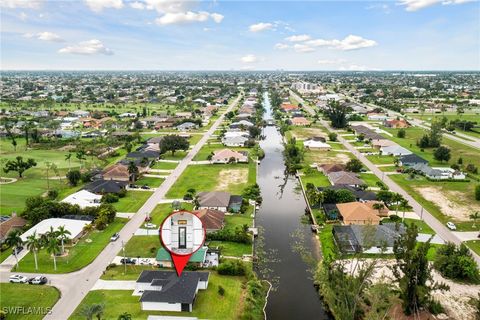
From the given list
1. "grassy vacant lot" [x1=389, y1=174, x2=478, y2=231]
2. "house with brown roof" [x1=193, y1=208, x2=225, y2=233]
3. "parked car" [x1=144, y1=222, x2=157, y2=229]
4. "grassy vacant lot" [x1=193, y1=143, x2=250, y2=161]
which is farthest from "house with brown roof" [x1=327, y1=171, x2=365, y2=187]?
"grassy vacant lot" [x1=193, y1=143, x2=250, y2=161]

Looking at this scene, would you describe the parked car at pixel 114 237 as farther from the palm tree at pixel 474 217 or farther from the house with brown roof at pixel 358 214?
the palm tree at pixel 474 217

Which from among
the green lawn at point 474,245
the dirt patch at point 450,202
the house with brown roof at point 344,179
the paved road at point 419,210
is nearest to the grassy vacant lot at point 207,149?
the paved road at point 419,210

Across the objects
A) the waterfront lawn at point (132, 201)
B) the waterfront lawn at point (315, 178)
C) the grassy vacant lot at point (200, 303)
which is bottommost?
the grassy vacant lot at point (200, 303)

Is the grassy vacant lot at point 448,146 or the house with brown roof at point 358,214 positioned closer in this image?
the house with brown roof at point 358,214

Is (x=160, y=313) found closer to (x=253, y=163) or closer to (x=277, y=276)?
(x=277, y=276)

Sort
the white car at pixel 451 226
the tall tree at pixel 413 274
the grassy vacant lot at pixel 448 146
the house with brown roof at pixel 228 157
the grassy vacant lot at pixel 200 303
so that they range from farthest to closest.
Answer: the grassy vacant lot at pixel 448 146, the house with brown roof at pixel 228 157, the white car at pixel 451 226, the grassy vacant lot at pixel 200 303, the tall tree at pixel 413 274
